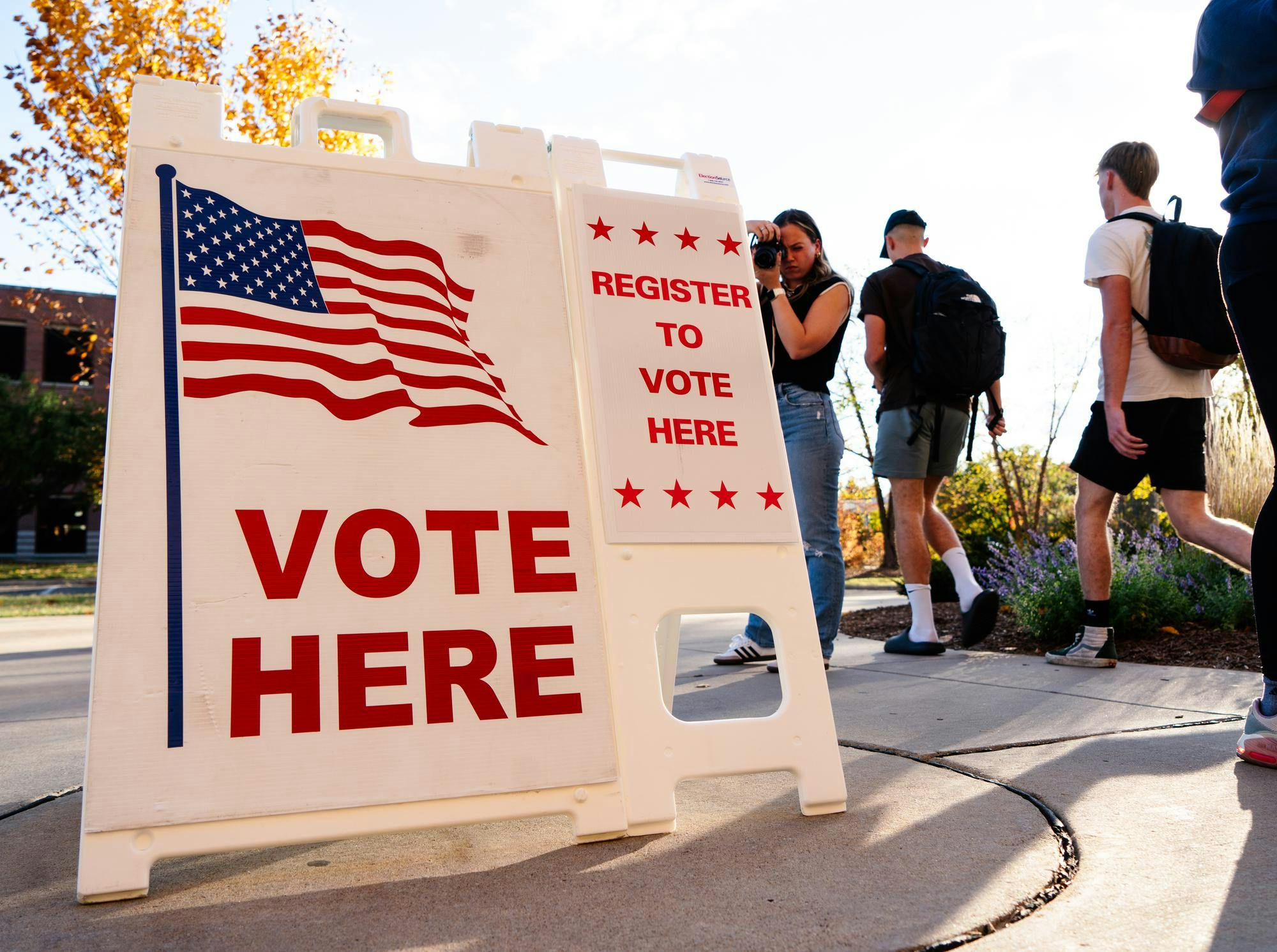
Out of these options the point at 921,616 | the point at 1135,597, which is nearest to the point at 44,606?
the point at 921,616

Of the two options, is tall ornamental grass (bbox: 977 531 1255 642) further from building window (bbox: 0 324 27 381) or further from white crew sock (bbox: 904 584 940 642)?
building window (bbox: 0 324 27 381)

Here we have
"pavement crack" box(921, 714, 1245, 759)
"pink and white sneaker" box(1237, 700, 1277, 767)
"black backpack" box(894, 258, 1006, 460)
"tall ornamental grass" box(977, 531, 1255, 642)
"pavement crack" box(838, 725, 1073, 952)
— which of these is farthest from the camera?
"tall ornamental grass" box(977, 531, 1255, 642)

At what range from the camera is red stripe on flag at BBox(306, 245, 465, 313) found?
2143mm

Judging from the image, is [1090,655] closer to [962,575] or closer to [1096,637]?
[1096,637]

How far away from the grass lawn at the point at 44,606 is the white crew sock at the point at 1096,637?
10.1 meters

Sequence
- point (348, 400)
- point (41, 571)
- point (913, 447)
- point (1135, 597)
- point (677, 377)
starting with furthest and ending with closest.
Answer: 1. point (41, 571)
2. point (1135, 597)
3. point (913, 447)
4. point (677, 377)
5. point (348, 400)

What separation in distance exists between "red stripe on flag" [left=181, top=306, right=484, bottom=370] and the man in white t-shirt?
2811 millimetres

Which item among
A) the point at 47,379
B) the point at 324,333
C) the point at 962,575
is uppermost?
the point at 47,379

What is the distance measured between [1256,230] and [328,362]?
2286 mm

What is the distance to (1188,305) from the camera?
3766 millimetres

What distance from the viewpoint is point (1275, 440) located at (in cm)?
236

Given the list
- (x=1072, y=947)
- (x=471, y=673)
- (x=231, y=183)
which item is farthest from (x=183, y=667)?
(x=1072, y=947)

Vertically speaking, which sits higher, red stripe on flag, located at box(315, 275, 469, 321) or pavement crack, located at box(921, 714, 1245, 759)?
red stripe on flag, located at box(315, 275, 469, 321)

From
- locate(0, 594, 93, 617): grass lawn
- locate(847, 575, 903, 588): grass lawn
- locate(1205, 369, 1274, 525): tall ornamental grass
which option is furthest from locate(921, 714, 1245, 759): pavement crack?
locate(847, 575, 903, 588): grass lawn
